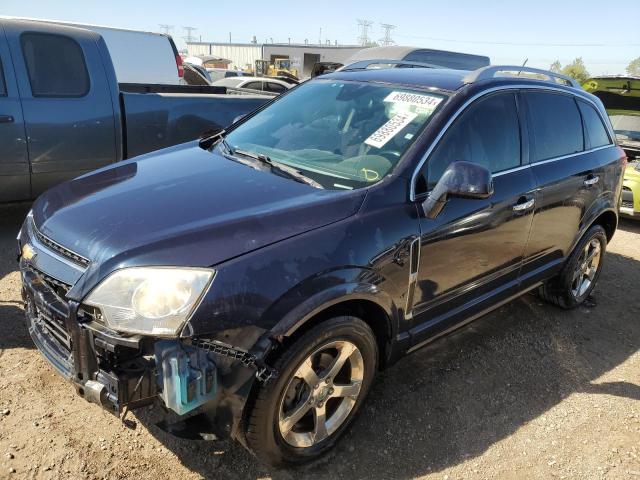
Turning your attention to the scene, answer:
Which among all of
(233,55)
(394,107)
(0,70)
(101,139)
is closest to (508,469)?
(394,107)

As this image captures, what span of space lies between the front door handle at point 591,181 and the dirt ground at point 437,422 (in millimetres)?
1175

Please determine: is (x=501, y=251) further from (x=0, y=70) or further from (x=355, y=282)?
(x=0, y=70)

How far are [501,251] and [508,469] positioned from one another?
49.7 inches

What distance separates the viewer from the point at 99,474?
2365 mm

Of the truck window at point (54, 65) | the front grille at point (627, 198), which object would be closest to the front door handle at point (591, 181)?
the front grille at point (627, 198)

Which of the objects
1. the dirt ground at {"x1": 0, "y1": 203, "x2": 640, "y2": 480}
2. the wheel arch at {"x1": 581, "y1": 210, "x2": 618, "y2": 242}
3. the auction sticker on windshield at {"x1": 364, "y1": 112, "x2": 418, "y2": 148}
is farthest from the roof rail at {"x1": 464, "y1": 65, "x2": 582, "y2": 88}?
the dirt ground at {"x1": 0, "y1": 203, "x2": 640, "y2": 480}

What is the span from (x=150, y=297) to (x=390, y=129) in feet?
5.34

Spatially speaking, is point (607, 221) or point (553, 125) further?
point (607, 221)

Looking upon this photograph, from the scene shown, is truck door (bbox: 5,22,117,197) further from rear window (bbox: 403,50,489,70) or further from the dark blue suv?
rear window (bbox: 403,50,489,70)

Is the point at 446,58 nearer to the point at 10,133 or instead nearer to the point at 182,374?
the point at 10,133

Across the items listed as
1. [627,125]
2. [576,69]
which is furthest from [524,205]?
[576,69]

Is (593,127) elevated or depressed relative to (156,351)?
elevated

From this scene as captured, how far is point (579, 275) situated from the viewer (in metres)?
4.50

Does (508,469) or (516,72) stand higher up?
(516,72)
